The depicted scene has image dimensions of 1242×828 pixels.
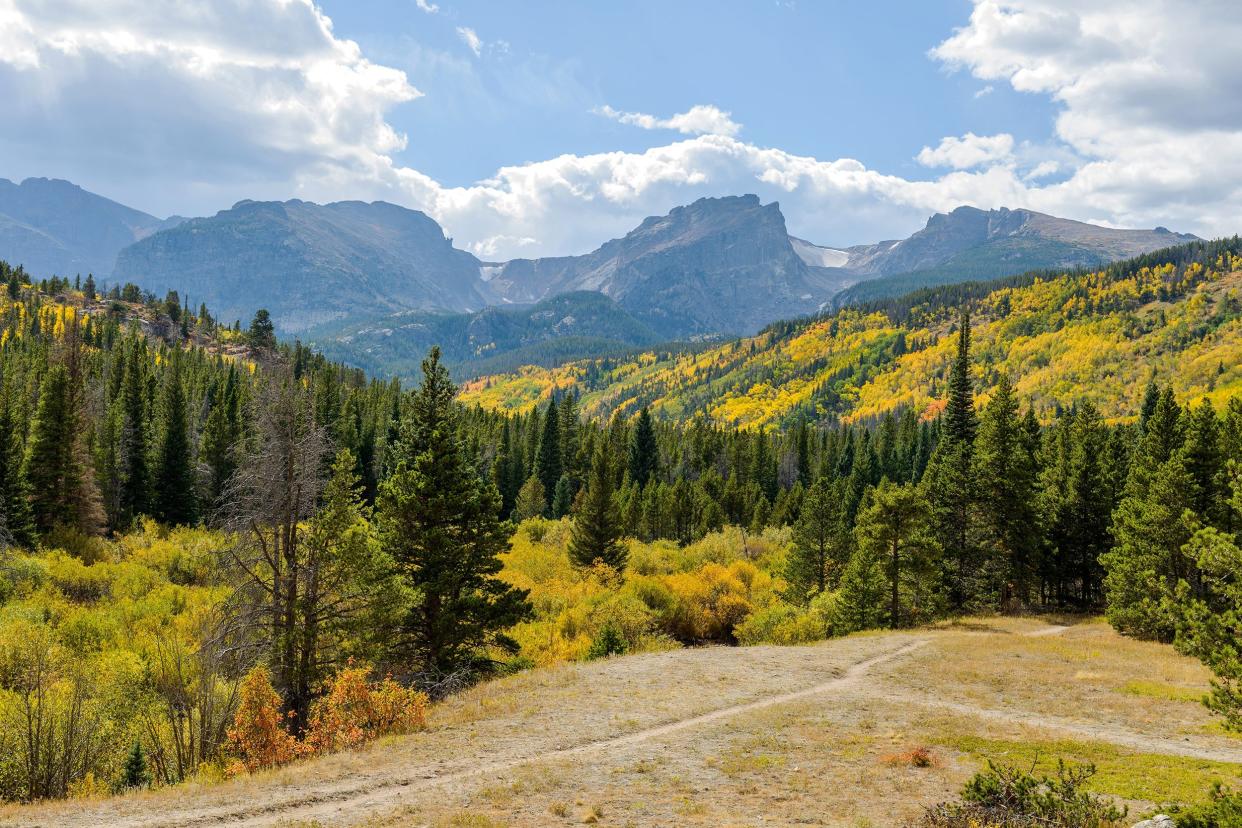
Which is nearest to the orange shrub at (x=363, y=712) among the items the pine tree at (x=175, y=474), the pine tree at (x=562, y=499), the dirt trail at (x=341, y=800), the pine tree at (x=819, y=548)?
the dirt trail at (x=341, y=800)

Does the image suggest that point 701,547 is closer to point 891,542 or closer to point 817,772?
point 891,542

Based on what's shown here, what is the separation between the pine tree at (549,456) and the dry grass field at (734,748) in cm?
7133

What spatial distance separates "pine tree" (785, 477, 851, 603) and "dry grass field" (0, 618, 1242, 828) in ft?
72.3

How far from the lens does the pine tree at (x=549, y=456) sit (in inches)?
3907

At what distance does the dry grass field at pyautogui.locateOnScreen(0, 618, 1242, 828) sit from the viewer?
13.3 m

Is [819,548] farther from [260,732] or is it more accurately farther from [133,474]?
[133,474]

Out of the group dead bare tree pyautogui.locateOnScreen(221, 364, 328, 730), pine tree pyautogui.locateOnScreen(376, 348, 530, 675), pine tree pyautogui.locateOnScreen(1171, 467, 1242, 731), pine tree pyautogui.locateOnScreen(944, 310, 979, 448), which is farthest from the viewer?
pine tree pyautogui.locateOnScreen(944, 310, 979, 448)

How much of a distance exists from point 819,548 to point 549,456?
54094 mm

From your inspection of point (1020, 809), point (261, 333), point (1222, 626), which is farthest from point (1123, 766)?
point (261, 333)

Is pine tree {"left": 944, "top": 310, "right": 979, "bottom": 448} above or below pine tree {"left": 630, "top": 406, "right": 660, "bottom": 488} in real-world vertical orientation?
above

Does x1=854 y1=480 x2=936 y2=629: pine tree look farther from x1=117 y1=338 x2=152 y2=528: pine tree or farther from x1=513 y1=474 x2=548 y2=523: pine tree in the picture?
x1=117 y1=338 x2=152 y2=528: pine tree

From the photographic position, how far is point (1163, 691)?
2317cm

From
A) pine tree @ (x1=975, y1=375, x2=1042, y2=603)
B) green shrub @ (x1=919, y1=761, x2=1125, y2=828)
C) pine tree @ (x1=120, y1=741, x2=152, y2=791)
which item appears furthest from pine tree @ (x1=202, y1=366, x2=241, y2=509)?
green shrub @ (x1=919, y1=761, x2=1125, y2=828)

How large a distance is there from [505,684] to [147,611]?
74.7ft
